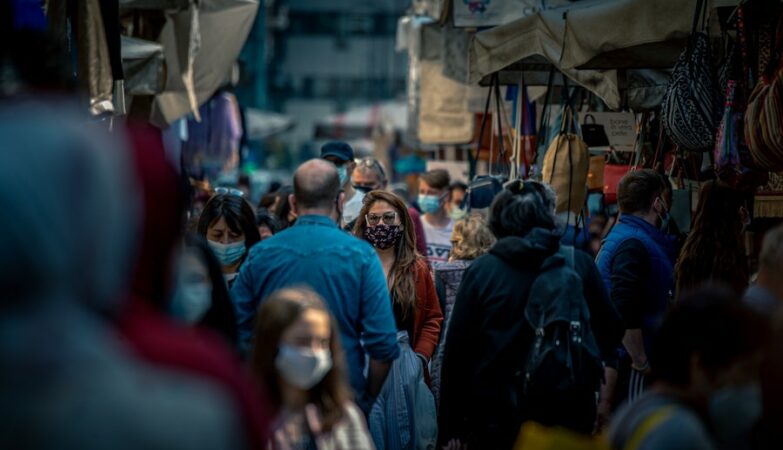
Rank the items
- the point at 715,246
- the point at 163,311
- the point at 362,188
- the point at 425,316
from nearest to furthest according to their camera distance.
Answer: the point at 163,311 < the point at 715,246 < the point at 425,316 < the point at 362,188

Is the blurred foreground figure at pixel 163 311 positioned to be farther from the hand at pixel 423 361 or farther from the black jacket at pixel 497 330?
the hand at pixel 423 361

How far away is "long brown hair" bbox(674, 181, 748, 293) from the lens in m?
6.35

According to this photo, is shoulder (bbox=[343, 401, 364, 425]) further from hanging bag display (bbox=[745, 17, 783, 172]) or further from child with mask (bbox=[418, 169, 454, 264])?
child with mask (bbox=[418, 169, 454, 264])

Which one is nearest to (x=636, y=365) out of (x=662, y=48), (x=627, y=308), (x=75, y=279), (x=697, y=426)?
(x=627, y=308)

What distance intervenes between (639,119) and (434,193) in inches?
123

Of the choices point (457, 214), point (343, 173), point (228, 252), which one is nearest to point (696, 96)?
point (228, 252)

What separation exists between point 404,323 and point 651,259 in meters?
1.46

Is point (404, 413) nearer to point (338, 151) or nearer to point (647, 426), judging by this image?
point (647, 426)

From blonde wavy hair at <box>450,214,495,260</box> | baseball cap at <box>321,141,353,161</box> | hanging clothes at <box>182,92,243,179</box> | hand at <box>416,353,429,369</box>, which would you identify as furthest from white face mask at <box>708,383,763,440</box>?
hanging clothes at <box>182,92,243,179</box>

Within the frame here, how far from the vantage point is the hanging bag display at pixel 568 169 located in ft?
28.8

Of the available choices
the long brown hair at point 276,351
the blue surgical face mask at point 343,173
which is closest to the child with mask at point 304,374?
the long brown hair at point 276,351

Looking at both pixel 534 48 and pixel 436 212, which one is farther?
pixel 436 212

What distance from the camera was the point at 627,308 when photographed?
7.08 metres

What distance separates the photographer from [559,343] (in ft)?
19.1
